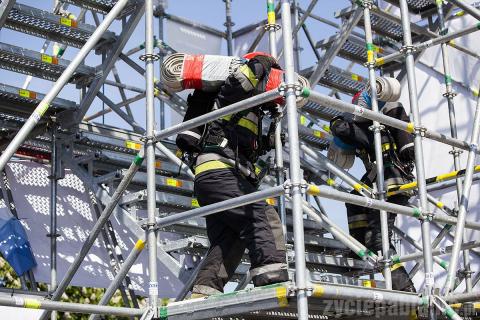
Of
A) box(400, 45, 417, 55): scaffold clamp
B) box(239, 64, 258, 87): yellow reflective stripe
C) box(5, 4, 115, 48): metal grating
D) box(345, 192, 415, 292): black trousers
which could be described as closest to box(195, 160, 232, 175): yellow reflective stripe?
box(239, 64, 258, 87): yellow reflective stripe

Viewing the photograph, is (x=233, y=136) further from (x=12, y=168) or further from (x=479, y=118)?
(x=12, y=168)

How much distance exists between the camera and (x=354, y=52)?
9.32 m

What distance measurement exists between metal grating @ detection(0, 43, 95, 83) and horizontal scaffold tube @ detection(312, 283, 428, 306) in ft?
11.8

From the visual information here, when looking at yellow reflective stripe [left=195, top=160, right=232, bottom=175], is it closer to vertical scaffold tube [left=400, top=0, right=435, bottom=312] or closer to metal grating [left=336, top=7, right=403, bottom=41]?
vertical scaffold tube [left=400, top=0, right=435, bottom=312]

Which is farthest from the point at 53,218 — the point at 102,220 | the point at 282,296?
the point at 282,296

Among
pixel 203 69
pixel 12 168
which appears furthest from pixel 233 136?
pixel 12 168

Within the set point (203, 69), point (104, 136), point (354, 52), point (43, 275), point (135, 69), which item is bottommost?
point (43, 275)

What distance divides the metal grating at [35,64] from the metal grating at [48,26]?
226 mm

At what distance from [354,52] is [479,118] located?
106 inches

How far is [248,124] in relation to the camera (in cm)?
569

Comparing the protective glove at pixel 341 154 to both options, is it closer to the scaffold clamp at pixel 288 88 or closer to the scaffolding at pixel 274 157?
the scaffolding at pixel 274 157

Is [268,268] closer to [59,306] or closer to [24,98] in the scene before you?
[59,306]

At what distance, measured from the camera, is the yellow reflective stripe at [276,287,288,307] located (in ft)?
15.5

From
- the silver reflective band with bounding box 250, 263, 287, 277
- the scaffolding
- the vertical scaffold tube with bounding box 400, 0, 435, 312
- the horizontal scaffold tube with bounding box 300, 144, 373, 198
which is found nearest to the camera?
the scaffolding
